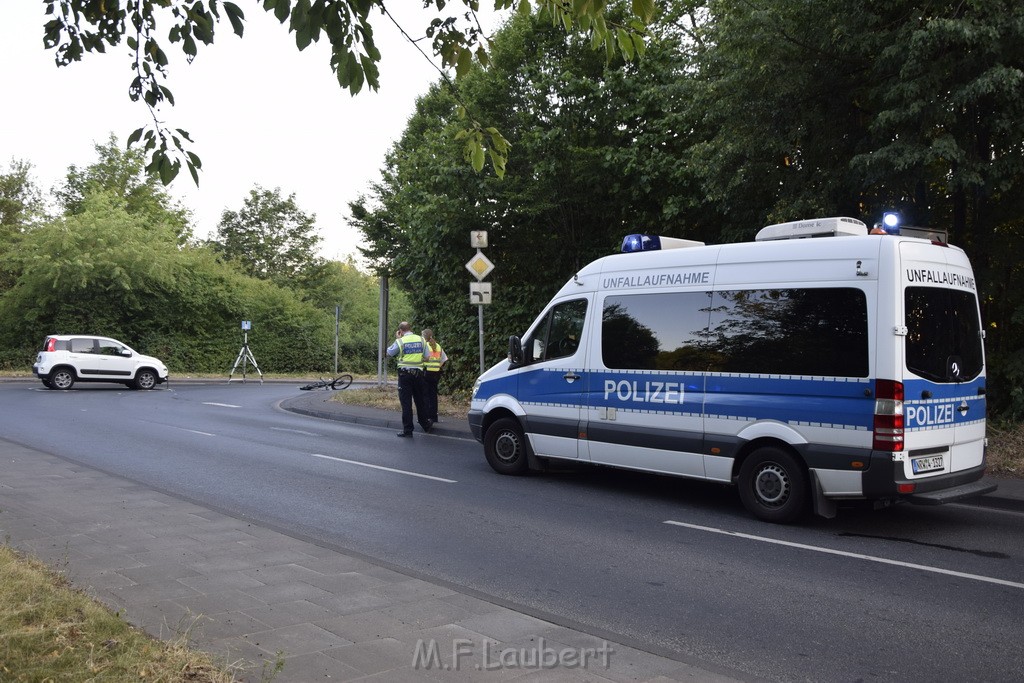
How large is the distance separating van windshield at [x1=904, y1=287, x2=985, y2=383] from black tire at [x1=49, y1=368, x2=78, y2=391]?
86.7 ft

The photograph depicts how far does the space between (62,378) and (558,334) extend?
2268cm

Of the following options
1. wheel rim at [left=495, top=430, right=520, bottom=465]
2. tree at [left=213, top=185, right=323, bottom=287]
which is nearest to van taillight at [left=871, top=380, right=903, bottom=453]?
wheel rim at [left=495, top=430, right=520, bottom=465]

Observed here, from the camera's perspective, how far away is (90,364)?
28.1 m

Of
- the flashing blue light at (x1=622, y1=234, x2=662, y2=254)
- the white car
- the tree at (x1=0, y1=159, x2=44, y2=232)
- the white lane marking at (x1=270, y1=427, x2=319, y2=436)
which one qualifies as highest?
the tree at (x1=0, y1=159, x2=44, y2=232)

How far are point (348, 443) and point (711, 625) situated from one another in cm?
974

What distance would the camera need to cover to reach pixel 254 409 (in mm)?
21359

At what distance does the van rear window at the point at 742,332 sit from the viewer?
25.1 feet

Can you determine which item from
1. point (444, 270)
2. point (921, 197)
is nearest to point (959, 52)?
point (921, 197)

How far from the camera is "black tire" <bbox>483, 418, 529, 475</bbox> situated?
34.9ft

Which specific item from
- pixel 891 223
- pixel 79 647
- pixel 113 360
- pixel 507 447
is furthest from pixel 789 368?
pixel 113 360

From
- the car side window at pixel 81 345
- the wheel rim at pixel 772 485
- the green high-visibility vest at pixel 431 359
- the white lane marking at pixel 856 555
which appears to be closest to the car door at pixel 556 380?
the white lane marking at pixel 856 555

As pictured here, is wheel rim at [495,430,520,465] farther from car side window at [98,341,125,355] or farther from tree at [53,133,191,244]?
tree at [53,133,191,244]

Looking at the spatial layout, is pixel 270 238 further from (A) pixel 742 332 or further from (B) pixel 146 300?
(A) pixel 742 332

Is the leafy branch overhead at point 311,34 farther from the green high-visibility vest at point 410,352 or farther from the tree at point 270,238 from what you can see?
the tree at point 270,238
